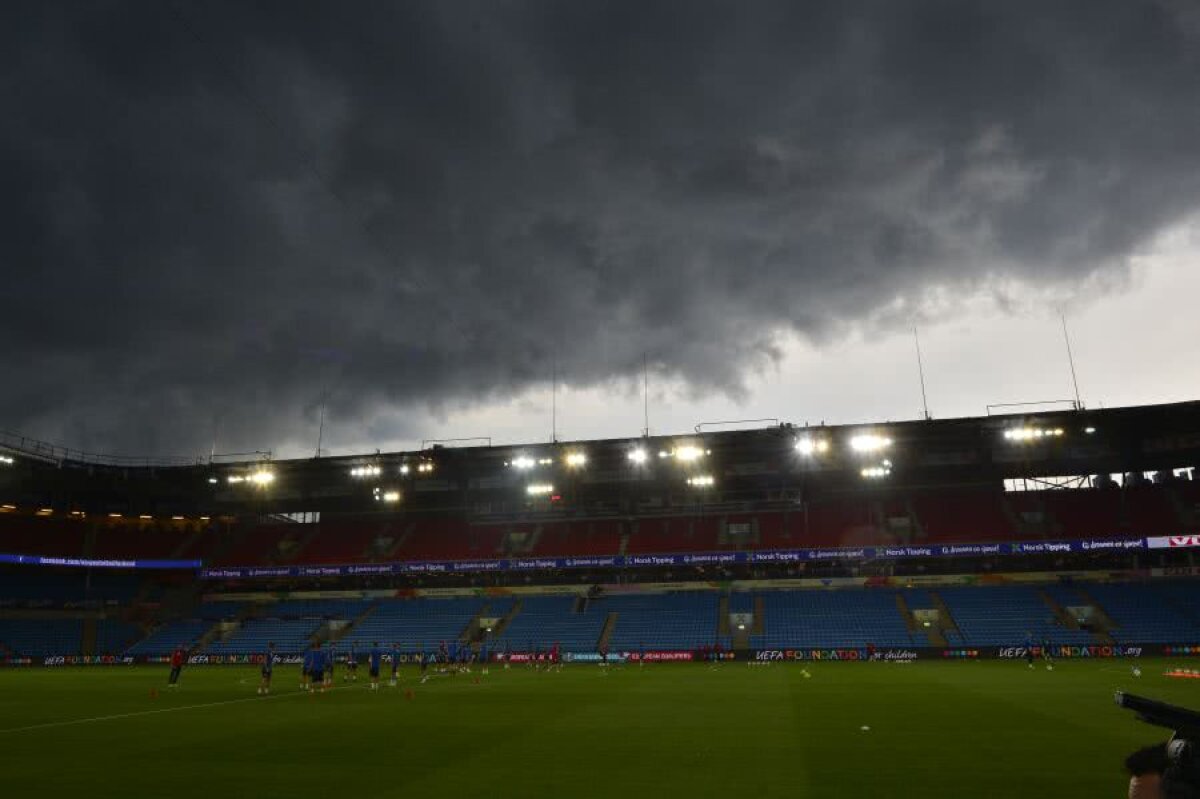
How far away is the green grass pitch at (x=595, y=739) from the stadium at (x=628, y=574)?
509 mm

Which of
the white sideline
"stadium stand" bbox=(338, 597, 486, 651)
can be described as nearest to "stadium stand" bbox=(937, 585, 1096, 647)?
"stadium stand" bbox=(338, 597, 486, 651)

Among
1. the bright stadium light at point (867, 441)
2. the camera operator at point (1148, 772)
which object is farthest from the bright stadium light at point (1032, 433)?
the camera operator at point (1148, 772)

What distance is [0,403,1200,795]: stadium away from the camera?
101 feet

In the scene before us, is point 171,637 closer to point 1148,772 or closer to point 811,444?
point 811,444

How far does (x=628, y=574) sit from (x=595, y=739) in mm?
46170

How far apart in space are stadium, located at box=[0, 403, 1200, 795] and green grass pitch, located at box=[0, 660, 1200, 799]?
1.67 ft

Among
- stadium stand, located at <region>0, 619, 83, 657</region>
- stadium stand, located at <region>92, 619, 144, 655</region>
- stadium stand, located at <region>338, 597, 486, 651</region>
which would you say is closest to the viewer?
stadium stand, located at <region>0, 619, 83, 657</region>

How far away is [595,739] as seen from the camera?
1645 cm

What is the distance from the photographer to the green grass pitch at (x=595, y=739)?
1175 cm

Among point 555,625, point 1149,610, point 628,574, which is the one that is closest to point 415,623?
point 555,625

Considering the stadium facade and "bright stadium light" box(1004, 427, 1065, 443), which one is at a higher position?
"bright stadium light" box(1004, 427, 1065, 443)

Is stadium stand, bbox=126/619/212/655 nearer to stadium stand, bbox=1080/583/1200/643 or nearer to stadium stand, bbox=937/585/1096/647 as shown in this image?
stadium stand, bbox=937/585/1096/647

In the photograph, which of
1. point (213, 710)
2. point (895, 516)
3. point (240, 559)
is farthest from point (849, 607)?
point (240, 559)

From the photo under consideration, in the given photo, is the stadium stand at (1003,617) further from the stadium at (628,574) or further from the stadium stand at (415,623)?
the stadium stand at (415,623)
